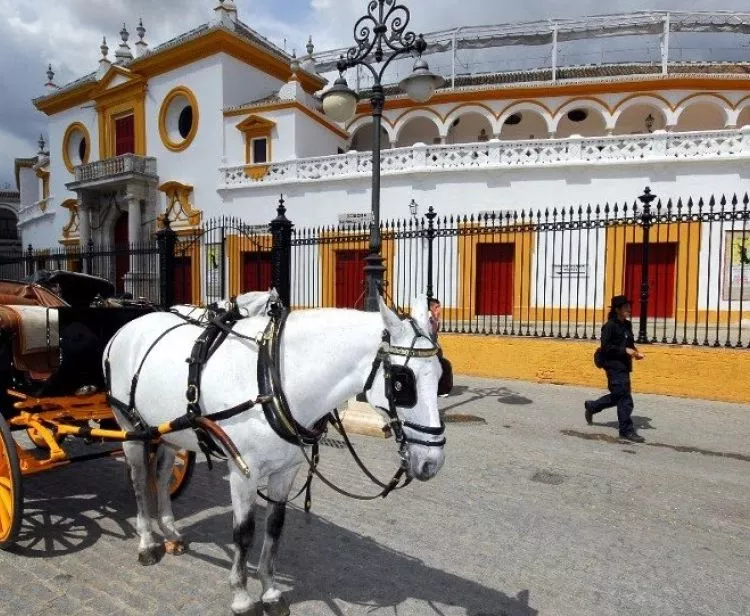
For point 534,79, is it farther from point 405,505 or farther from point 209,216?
point 405,505

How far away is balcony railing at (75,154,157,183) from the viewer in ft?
69.8

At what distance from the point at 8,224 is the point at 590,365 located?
51.9 m

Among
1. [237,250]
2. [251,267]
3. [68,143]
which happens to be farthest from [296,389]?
[68,143]

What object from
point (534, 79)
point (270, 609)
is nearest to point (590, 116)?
point (534, 79)

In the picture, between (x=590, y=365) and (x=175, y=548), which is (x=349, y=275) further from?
(x=175, y=548)

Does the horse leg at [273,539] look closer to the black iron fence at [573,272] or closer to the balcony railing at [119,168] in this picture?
the black iron fence at [573,272]

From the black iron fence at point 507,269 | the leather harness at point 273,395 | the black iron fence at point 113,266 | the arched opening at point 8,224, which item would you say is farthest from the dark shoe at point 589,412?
the arched opening at point 8,224

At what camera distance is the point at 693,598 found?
288cm

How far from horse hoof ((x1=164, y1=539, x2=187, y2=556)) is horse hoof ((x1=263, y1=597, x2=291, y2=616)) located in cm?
92

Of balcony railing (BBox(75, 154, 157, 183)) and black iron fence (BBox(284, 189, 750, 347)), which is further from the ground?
balcony railing (BBox(75, 154, 157, 183))

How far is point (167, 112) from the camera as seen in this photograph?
2181 centimetres

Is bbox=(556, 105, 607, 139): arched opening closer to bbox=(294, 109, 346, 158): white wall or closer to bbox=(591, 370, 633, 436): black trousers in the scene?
bbox=(294, 109, 346, 158): white wall

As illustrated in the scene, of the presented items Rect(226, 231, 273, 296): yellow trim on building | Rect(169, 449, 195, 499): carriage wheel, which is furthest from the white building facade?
Rect(169, 449, 195, 499): carriage wheel

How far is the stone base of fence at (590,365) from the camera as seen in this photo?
7746 millimetres
